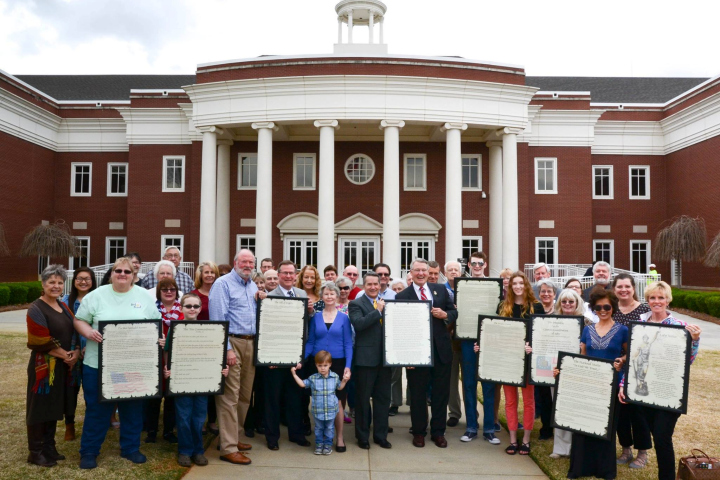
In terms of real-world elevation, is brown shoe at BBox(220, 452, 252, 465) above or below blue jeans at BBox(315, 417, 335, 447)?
below

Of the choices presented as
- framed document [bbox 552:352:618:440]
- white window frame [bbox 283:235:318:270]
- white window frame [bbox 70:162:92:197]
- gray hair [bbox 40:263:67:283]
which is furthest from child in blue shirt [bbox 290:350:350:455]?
white window frame [bbox 70:162:92:197]

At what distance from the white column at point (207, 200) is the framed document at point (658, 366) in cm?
2071

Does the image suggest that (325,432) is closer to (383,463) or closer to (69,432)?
(383,463)

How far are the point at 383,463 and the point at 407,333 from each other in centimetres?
149

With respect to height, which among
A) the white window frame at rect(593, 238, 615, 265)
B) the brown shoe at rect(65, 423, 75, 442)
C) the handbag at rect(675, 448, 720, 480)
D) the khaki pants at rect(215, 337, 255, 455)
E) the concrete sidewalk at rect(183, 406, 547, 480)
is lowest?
the concrete sidewalk at rect(183, 406, 547, 480)

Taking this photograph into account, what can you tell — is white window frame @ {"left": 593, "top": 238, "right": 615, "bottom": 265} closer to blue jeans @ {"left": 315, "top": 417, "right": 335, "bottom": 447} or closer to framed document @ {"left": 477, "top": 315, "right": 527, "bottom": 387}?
framed document @ {"left": 477, "top": 315, "right": 527, "bottom": 387}

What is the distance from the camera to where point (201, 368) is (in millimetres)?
6301

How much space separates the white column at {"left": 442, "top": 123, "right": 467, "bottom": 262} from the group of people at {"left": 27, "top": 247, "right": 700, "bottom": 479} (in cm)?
1557

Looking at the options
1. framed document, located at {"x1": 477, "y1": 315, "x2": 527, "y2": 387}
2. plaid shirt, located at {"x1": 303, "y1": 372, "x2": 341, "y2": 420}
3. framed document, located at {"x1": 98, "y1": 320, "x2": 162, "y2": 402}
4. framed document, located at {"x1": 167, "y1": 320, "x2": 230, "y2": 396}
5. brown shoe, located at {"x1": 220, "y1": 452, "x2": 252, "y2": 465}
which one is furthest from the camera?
framed document, located at {"x1": 477, "y1": 315, "x2": 527, "y2": 387}

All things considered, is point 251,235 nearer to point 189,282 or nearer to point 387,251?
point 387,251

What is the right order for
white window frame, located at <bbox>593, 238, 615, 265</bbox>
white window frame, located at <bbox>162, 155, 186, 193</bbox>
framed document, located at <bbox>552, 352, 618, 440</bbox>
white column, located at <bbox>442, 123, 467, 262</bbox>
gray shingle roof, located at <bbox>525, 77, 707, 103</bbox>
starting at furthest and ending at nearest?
1. gray shingle roof, located at <bbox>525, 77, 707, 103</bbox>
2. white window frame, located at <bbox>593, 238, 615, 265</bbox>
3. white window frame, located at <bbox>162, 155, 186, 193</bbox>
4. white column, located at <bbox>442, 123, 467, 262</bbox>
5. framed document, located at <bbox>552, 352, 618, 440</bbox>

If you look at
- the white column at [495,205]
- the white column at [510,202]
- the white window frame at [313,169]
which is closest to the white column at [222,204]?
the white window frame at [313,169]

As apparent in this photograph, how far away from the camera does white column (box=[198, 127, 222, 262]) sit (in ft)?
80.3

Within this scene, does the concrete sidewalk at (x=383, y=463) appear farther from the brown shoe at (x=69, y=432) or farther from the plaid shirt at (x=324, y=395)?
the brown shoe at (x=69, y=432)
